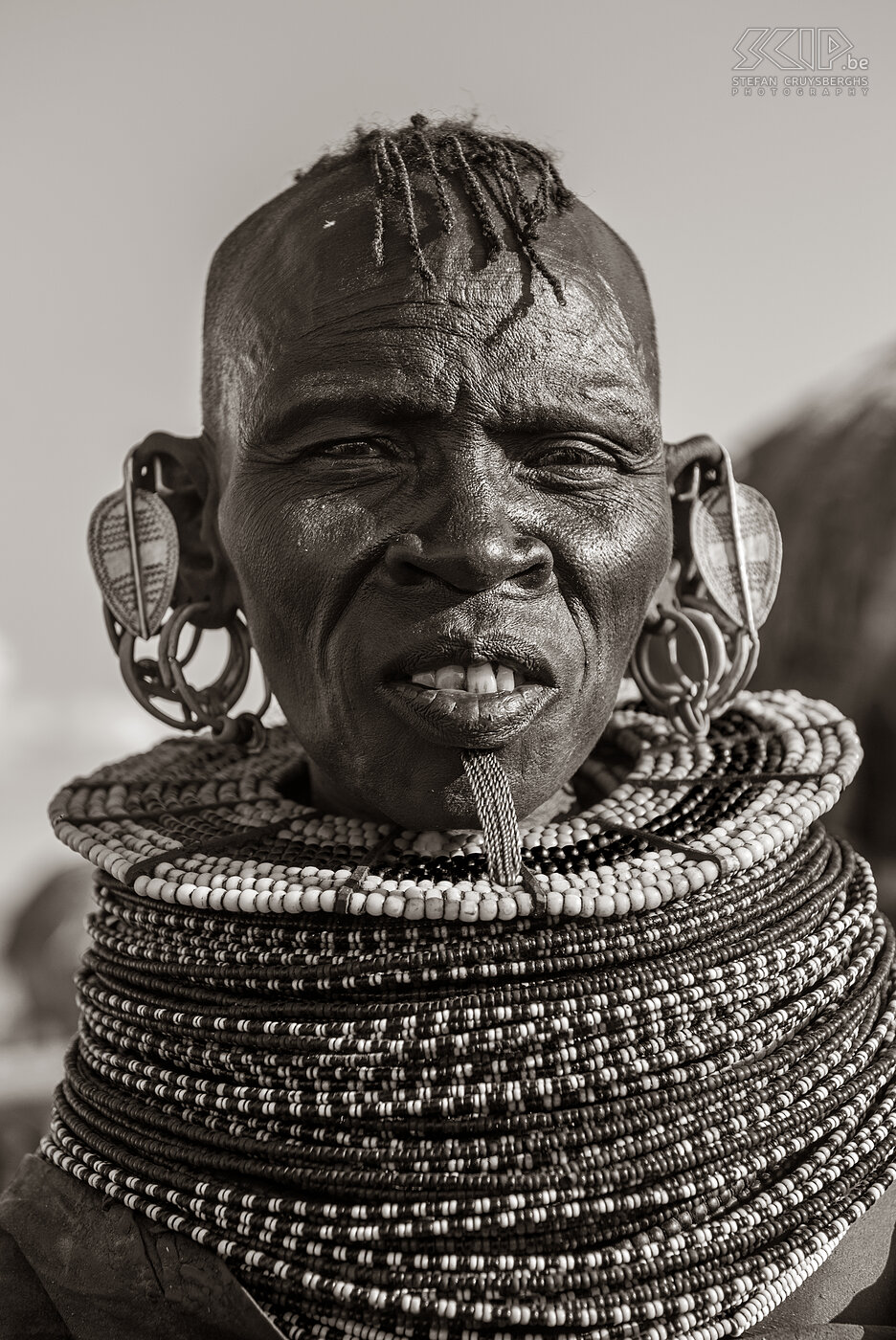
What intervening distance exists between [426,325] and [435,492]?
0.24 m

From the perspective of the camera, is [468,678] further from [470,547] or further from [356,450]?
[356,450]

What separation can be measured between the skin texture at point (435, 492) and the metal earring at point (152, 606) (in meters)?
0.24

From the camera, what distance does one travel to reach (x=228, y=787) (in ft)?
7.60

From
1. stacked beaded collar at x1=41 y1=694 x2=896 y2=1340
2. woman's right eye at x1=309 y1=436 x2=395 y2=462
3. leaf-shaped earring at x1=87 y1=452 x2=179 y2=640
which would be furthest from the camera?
leaf-shaped earring at x1=87 y1=452 x2=179 y2=640

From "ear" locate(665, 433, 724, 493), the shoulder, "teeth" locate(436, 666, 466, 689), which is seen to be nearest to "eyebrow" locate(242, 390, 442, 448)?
"teeth" locate(436, 666, 466, 689)

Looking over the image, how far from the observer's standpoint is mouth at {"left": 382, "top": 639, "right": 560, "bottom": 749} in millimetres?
1762

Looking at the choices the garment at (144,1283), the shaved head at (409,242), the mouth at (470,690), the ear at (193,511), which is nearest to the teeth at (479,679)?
the mouth at (470,690)

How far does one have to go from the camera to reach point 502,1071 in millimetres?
1707

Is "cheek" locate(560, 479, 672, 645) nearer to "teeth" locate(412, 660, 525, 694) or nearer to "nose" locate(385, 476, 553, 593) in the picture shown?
"nose" locate(385, 476, 553, 593)

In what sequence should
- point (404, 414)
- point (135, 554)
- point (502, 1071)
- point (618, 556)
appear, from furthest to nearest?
point (135, 554) < point (618, 556) < point (404, 414) < point (502, 1071)

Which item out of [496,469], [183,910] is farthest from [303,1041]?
[496,469]

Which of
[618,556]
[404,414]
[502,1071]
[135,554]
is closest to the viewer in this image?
[502,1071]

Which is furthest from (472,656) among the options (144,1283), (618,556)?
(144,1283)

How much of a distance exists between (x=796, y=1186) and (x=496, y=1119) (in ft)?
1.42
